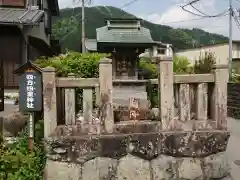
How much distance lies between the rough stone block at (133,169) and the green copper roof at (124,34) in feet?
31.3

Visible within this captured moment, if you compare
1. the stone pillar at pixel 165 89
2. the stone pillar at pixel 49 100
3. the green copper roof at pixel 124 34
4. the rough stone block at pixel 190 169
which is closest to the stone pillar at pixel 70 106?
the stone pillar at pixel 49 100

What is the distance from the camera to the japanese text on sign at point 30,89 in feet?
18.5

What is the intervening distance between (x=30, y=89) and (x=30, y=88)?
0.06 feet

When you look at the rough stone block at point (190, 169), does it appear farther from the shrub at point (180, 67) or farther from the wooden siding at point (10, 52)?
the wooden siding at point (10, 52)

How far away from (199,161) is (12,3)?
1092 cm

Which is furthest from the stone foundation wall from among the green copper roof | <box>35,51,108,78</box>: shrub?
the green copper roof

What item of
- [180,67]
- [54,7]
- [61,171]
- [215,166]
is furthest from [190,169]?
[54,7]

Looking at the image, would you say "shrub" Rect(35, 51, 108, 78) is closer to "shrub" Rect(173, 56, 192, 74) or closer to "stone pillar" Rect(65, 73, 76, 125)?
"stone pillar" Rect(65, 73, 76, 125)

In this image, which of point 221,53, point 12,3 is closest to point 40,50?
point 12,3

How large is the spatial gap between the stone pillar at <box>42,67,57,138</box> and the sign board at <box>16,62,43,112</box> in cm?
18

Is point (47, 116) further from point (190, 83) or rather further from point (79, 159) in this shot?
→ point (190, 83)

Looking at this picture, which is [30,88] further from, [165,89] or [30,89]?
[165,89]

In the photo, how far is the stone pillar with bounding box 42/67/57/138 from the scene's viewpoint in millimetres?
5504

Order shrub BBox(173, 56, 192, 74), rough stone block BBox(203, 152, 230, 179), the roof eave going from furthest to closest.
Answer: the roof eave < shrub BBox(173, 56, 192, 74) < rough stone block BBox(203, 152, 230, 179)
